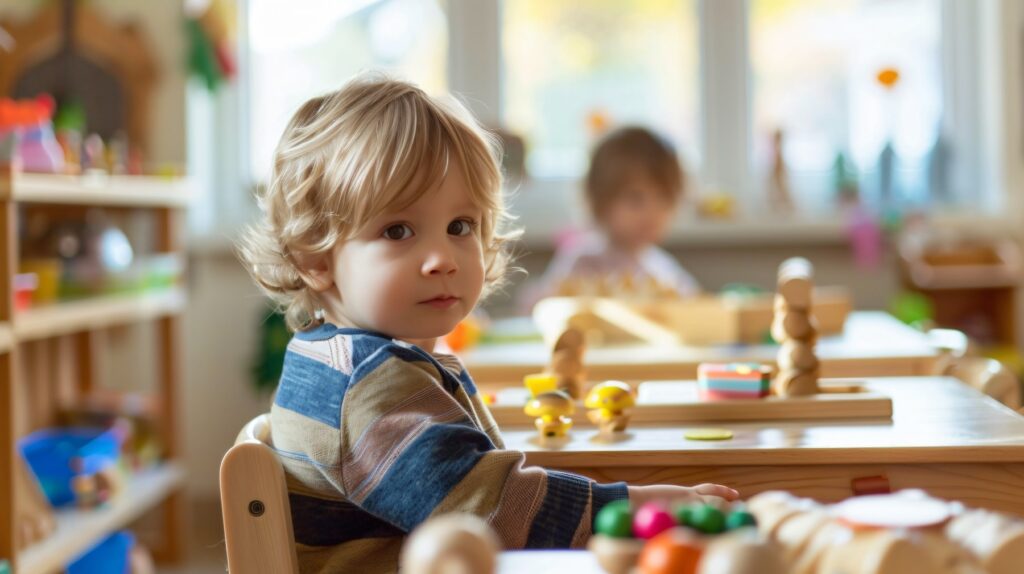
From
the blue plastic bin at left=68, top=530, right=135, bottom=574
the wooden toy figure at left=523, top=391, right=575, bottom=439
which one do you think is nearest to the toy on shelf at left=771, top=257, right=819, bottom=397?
the wooden toy figure at left=523, top=391, right=575, bottom=439

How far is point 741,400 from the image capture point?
112 centimetres

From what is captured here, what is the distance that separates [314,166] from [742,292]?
145 cm

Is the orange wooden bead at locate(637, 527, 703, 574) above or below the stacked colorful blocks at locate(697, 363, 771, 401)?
below

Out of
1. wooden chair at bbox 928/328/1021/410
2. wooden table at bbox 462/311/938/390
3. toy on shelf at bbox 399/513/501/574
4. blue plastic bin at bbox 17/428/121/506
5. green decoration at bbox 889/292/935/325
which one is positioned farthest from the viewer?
green decoration at bbox 889/292/935/325

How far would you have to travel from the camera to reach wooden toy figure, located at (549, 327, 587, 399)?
1.19 metres

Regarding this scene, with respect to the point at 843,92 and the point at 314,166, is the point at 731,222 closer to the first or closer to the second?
→ the point at 843,92

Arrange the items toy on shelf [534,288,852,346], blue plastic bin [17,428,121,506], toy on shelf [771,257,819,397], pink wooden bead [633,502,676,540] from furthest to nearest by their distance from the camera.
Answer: blue plastic bin [17,428,121,506], toy on shelf [534,288,852,346], toy on shelf [771,257,819,397], pink wooden bead [633,502,676,540]

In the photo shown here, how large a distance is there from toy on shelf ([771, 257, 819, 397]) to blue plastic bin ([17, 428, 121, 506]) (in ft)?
4.91

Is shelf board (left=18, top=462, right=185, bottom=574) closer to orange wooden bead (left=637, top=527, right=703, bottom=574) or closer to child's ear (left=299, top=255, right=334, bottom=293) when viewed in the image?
child's ear (left=299, top=255, right=334, bottom=293)

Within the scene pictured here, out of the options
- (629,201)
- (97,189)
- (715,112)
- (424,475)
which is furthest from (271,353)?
(424,475)

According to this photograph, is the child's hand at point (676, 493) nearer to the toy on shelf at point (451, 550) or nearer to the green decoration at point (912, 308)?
the toy on shelf at point (451, 550)

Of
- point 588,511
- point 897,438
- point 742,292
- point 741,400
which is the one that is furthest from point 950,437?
point 742,292

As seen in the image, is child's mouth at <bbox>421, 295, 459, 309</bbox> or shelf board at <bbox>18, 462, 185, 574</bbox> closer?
child's mouth at <bbox>421, 295, 459, 309</bbox>

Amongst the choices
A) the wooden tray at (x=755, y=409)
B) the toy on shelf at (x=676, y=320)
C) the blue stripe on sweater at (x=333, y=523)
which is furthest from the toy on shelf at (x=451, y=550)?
the toy on shelf at (x=676, y=320)
